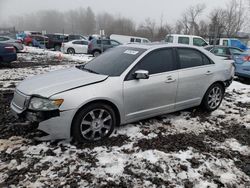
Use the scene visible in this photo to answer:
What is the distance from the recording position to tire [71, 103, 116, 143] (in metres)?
3.61

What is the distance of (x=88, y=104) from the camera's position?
3646 millimetres

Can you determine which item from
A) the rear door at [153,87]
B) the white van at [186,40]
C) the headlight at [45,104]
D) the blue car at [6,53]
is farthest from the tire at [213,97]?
the white van at [186,40]

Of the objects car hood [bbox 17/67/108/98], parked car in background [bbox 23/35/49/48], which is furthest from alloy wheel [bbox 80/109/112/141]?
parked car in background [bbox 23/35/49/48]

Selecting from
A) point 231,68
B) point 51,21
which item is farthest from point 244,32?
point 51,21

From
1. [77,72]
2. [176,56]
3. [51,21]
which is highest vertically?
[51,21]

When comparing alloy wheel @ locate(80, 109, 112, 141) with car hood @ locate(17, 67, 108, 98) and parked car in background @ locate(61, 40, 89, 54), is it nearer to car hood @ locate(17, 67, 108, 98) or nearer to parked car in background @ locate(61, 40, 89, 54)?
car hood @ locate(17, 67, 108, 98)

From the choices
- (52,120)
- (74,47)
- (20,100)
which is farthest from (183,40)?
(52,120)

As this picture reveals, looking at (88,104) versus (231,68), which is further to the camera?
(231,68)

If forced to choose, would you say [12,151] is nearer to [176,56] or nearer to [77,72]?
[77,72]

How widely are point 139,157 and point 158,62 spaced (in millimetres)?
1822

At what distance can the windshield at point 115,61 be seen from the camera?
4.16 metres

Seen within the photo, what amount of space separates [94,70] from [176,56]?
5.26ft

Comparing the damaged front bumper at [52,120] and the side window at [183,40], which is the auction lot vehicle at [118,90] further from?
the side window at [183,40]

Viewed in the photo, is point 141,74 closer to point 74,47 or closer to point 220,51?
point 220,51
